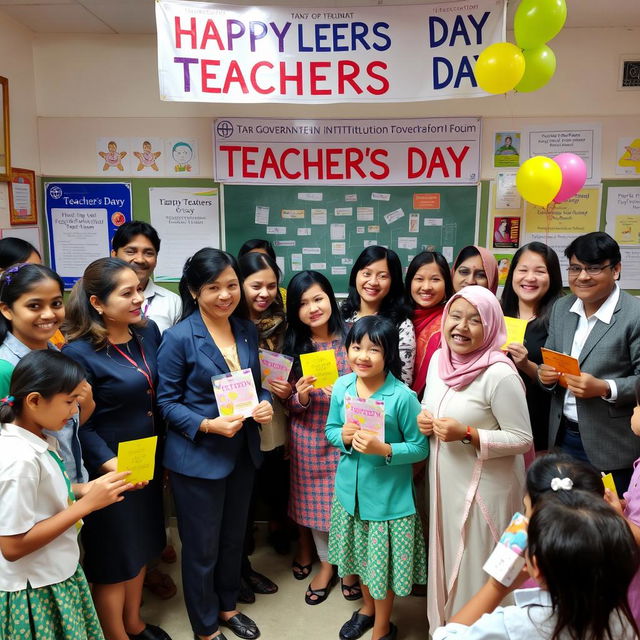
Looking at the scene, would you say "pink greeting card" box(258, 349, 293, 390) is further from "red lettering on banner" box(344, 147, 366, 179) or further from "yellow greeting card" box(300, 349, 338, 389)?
"red lettering on banner" box(344, 147, 366, 179)

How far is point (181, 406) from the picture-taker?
2051 millimetres

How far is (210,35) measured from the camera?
2672 millimetres

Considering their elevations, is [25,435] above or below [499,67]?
below

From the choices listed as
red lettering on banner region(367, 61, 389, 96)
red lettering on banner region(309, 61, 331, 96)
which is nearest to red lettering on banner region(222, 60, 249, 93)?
red lettering on banner region(309, 61, 331, 96)

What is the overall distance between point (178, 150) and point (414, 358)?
228 cm

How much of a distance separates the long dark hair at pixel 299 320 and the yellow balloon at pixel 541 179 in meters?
1.46

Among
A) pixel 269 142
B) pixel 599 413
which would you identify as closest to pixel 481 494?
pixel 599 413

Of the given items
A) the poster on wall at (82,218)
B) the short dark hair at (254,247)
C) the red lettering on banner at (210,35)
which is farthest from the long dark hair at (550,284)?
the poster on wall at (82,218)

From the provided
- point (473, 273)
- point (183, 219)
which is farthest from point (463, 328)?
point (183, 219)

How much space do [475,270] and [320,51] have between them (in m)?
1.40

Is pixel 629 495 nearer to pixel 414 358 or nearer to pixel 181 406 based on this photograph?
pixel 414 358

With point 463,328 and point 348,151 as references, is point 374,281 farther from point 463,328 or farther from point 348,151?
point 348,151

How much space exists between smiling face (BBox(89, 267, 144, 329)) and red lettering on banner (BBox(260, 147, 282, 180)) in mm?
1862

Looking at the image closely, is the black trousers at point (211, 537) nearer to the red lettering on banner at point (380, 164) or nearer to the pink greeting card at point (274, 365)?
the pink greeting card at point (274, 365)
